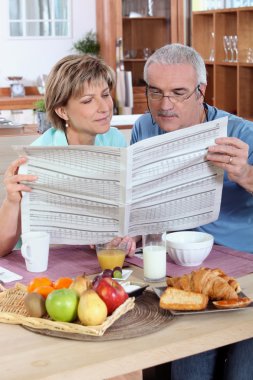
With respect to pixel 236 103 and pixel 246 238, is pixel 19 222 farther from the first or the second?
pixel 236 103

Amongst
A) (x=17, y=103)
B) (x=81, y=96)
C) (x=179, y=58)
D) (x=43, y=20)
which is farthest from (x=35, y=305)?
(x=43, y=20)

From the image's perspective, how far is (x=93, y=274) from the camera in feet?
6.29

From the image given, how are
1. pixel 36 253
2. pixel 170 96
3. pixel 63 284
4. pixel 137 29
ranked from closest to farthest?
pixel 63 284, pixel 36 253, pixel 170 96, pixel 137 29

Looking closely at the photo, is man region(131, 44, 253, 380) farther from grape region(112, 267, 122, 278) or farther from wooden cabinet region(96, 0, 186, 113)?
wooden cabinet region(96, 0, 186, 113)

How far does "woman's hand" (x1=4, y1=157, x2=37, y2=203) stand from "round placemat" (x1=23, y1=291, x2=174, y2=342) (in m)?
0.50

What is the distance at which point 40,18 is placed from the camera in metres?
6.62

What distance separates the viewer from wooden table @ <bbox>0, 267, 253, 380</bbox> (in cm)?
134

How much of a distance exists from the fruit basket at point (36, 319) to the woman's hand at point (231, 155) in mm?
532

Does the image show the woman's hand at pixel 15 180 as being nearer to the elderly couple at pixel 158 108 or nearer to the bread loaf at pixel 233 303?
the elderly couple at pixel 158 108

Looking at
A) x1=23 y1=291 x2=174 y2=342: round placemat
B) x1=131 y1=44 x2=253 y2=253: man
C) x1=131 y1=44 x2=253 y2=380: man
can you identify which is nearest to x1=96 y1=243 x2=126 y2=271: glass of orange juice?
x1=23 y1=291 x2=174 y2=342: round placemat

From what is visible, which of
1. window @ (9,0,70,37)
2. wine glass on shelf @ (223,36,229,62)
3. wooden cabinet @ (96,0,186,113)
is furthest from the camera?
window @ (9,0,70,37)

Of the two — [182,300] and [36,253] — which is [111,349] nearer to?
[182,300]

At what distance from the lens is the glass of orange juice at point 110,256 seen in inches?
74.8

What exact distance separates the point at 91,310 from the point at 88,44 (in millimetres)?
5321
